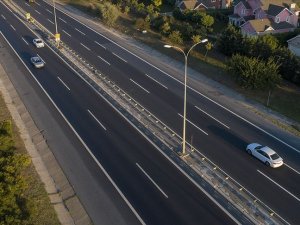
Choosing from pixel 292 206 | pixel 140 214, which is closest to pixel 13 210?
pixel 140 214

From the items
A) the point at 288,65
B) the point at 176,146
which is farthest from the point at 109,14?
the point at 176,146

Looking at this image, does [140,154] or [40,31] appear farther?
[40,31]

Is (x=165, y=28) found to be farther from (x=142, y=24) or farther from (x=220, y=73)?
(x=220, y=73)

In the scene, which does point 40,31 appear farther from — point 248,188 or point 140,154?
point 248,188

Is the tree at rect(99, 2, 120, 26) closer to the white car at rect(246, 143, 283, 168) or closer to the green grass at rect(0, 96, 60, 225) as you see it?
the green grass at rect(0, 96, 60, 225)

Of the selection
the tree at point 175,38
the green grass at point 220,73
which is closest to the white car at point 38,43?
the green grass at point 220,73

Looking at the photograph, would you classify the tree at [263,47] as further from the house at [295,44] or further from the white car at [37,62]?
the white car at [37,62]
